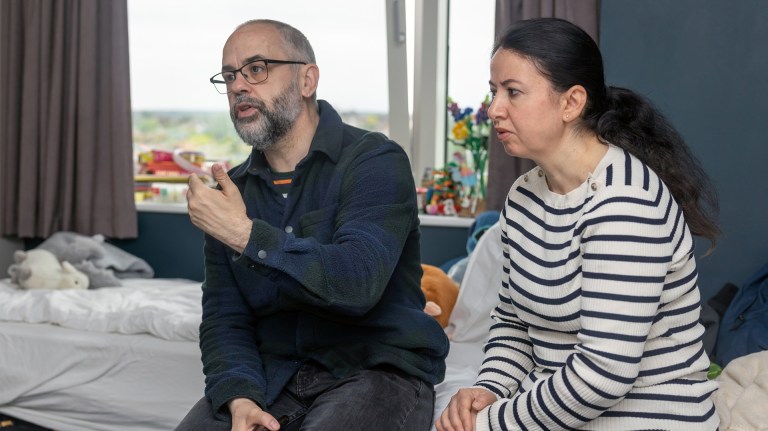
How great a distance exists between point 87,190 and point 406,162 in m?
2.52

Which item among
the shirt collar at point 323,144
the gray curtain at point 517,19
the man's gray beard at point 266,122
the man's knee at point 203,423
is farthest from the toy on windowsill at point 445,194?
the man's knee at point 203,423

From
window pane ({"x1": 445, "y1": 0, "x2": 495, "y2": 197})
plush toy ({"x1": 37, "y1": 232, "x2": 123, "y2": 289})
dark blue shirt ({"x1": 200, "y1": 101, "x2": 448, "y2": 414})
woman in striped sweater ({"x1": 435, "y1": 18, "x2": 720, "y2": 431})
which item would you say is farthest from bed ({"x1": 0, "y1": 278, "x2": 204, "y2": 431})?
woman in striped sweater ({"x1": 435, "y1": 18, "x2": 720, "y2": 431})

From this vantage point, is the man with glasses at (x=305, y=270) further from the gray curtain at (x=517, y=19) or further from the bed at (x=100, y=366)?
the gray curtain at (x=517, y=19)

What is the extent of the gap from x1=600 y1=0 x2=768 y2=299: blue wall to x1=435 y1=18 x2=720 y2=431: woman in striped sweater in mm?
1537

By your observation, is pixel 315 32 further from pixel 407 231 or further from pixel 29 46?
pixel 407 231

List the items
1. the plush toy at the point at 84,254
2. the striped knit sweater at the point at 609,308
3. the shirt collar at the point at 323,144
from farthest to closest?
1. the plush toy at the point at 84,254
2. the shirt collar at the point at 323,144
3. the striped knit sweater at the point at 609,308

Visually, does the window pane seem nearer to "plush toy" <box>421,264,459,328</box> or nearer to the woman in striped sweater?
"plush toy" <box>421,264,459,328</box>

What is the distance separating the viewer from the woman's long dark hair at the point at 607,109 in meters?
1.32

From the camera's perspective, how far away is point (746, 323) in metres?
2.51

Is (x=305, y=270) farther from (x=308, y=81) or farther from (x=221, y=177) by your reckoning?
(x=308, y=81)

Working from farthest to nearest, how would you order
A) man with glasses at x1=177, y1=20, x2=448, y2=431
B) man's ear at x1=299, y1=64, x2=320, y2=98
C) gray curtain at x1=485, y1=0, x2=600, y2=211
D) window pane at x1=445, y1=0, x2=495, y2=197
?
window pane at x1=445, y1=0, x2=495, y2=197, gray curtain at x1=485, y1=0, x2=600, y2=211, man's ear at x1=299, y1=64, x2=320, y2=98, man with glasses at x1=177, y1=20, x2=448, y2=431

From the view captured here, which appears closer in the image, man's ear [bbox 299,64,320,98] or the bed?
man's ear [bbox 299,64,320,98]

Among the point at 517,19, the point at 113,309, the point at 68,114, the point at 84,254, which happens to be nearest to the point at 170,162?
the point at 68,114

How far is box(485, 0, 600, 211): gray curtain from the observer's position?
10.4ft
